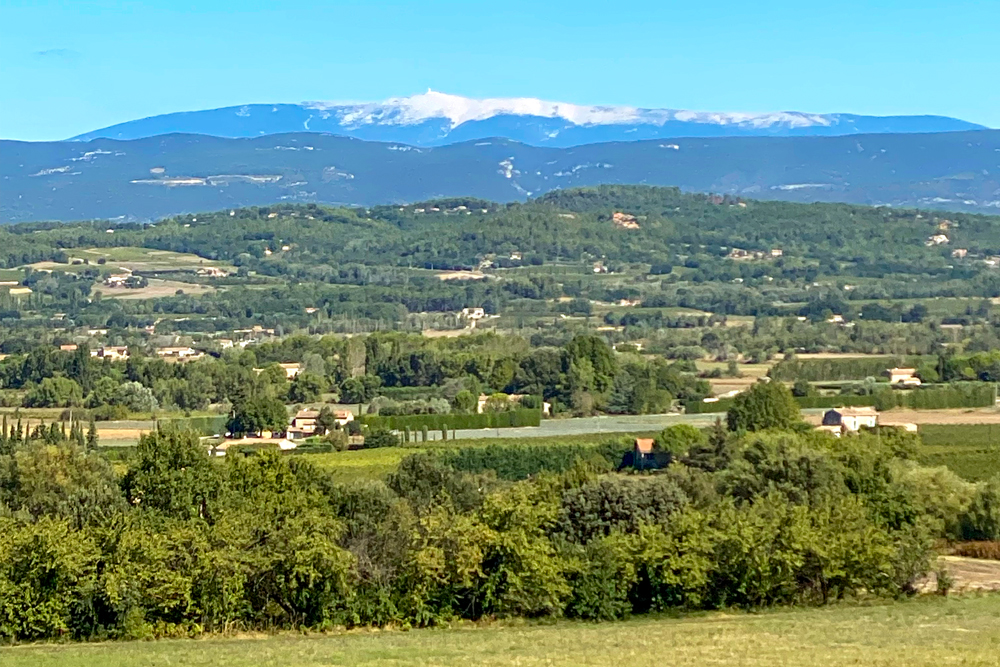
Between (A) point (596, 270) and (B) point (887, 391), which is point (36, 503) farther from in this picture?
(A) point (596, 270)

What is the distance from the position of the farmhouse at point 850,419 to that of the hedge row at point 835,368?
50.3 ft

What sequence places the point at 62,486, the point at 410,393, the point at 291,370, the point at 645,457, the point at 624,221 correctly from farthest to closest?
the point at 624,221 < the point at 291,370 < the point at 410,393 < the point at 645,457 < the point at 62,486

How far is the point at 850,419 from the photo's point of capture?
53312 millimetres

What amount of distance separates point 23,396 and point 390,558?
42.2 m

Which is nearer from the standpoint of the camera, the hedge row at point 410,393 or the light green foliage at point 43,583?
the light green foliage at point 43,583

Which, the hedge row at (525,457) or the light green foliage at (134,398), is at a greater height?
the hedge row at (525,457)

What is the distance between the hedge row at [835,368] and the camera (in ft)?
234

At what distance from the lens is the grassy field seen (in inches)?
792

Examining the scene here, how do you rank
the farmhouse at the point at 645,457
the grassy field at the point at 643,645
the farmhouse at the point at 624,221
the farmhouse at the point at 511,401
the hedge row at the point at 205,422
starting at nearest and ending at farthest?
the grassy field at the point at 643,645
the farmhouse at the point at 645,457
the hedge row at the point at 205,422
the farmhouse at the point at 511,401
the farmhouse at the point at 624,221

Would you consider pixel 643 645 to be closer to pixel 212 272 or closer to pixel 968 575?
pixel 968 575

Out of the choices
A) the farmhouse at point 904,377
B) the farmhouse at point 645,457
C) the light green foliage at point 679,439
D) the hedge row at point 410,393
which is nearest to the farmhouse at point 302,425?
the hedge row at point 410,393

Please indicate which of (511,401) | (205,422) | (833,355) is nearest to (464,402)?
(511,401)

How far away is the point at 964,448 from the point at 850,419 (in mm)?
6194

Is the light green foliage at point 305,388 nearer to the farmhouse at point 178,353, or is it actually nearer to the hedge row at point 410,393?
the hedge row at point 410,393
